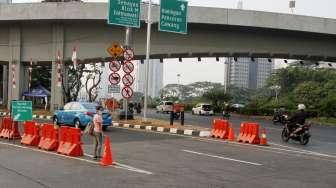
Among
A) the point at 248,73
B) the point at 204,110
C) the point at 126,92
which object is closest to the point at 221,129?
the point at 126,92

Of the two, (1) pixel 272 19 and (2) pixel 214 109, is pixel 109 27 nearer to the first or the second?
(1) pixel 272 19

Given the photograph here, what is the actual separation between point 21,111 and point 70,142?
429 centimetres

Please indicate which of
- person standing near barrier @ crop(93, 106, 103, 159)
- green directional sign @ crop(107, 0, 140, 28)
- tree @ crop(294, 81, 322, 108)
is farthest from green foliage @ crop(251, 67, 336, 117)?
person standing near barrier @ crop(93, 106, 103, 159)

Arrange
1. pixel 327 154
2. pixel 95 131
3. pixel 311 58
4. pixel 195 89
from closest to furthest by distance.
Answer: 1. pixel 95 131
2. pixel 327 154
3. pixel 311 58
4. pixel 195 89

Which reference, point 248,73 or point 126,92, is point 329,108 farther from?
point 248,73

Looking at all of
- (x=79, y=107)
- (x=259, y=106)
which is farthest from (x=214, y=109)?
(x=79, y=107)

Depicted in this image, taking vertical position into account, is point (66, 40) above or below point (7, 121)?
above

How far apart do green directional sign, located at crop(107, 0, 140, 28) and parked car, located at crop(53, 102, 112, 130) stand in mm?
5178

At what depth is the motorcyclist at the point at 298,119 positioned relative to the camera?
21844 millimetres

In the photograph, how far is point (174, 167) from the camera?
14.0 meters

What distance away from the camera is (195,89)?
496 feet

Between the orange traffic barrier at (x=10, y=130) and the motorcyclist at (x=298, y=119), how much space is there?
10386 mm

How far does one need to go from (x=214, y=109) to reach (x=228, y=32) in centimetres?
2870

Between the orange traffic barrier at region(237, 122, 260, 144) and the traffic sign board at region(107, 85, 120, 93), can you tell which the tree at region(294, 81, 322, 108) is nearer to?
the traffic sign board at region(107, 85, 120, 93)
